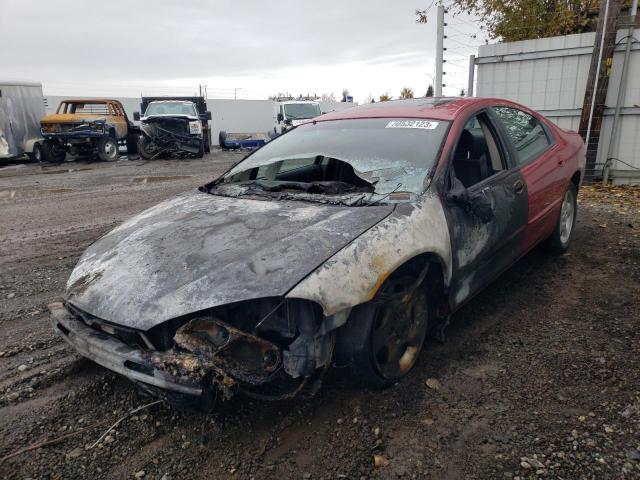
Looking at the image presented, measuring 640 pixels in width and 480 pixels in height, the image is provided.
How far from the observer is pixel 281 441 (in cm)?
218

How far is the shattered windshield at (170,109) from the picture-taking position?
1593 centimetres

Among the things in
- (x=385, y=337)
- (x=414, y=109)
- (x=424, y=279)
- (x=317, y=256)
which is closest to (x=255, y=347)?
(x=317, y=256)

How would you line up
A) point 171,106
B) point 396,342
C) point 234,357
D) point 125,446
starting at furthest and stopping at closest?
point 171,106, point 396,342, point 125,446, point 234,357

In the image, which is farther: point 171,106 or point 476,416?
point 171,106

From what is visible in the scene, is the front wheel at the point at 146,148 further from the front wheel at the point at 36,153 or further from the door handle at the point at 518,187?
the door handle at the point at 518,187

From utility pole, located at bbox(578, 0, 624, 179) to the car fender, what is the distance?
21.2ft

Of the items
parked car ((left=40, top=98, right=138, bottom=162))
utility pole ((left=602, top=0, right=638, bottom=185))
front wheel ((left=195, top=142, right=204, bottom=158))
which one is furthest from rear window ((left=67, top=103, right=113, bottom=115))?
utility pole ((left=602, top=0, right=638, bottom=185))

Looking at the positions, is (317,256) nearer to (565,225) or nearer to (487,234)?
(487,234)

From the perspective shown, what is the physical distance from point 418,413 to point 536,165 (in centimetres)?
228

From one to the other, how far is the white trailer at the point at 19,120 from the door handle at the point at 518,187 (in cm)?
1612

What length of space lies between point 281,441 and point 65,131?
15259 millimetres

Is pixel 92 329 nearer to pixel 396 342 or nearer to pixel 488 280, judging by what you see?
pixel 396 342

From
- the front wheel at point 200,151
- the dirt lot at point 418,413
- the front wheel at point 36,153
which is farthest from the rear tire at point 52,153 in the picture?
the dirt lot at point 418,413

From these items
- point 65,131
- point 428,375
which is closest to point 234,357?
point 428,375
